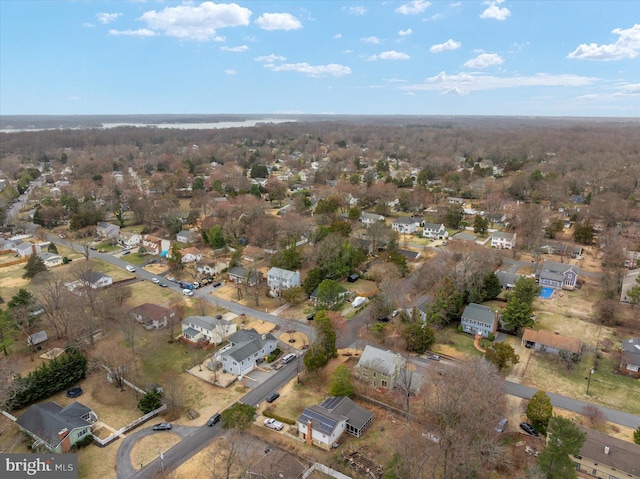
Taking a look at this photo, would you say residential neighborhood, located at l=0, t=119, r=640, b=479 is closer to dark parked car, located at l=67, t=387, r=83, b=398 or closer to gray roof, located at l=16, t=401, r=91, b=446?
gray roof, located at l=16, t=401, r=91, b=446

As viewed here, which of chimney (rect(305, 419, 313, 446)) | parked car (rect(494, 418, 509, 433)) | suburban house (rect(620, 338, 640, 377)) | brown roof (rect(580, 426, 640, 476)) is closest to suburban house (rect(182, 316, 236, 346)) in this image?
chimney (rect(305, 419, 313, 446))

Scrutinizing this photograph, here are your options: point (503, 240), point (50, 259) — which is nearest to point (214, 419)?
point (50, 259)

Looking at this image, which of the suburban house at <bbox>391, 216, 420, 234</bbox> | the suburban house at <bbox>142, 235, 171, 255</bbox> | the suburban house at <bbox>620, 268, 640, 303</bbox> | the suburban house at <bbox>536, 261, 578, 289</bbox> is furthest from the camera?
the suburban house at <bbox>391, 216, 420, 234</bbox>

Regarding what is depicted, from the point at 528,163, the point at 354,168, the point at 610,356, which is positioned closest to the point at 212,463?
the point at 610,356

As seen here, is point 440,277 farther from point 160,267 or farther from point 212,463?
point 160,267

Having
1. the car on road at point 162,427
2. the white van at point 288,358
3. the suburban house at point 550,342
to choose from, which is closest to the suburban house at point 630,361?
the suburban house at point 550,342

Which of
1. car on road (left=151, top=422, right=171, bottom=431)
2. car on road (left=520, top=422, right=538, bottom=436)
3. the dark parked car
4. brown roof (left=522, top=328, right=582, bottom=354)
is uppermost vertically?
brown roof (left=522, top=328, right=582, bottom=354)

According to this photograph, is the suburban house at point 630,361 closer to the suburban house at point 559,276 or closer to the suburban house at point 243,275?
the suburban house at point 559,276
